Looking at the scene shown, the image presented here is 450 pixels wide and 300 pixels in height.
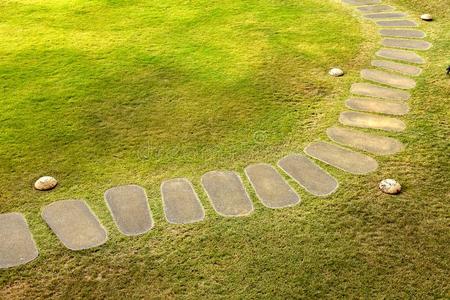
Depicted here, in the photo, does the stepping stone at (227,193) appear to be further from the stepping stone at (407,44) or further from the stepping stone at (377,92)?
the stepping stone at (407,44)

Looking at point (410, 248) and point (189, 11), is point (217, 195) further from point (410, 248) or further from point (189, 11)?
point (189, 11)

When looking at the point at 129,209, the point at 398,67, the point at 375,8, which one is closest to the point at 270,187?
the point at 129,209

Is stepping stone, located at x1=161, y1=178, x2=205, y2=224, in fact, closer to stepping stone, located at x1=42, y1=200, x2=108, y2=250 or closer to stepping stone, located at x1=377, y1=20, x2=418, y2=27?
stepping stone, located at x1=42, y1=200, x2=108, y2=250

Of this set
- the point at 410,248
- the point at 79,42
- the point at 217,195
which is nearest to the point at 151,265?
the point at 217,195

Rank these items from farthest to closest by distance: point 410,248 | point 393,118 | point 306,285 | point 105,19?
point 105,19
point 393,118
point 410,248
point 306,285

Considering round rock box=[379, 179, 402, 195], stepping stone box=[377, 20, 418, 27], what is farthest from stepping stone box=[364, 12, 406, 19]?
round rock box=[379, 179, 402, 195]

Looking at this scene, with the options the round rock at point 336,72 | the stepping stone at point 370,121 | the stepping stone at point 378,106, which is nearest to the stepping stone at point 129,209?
the stepping stone at point 370,121
